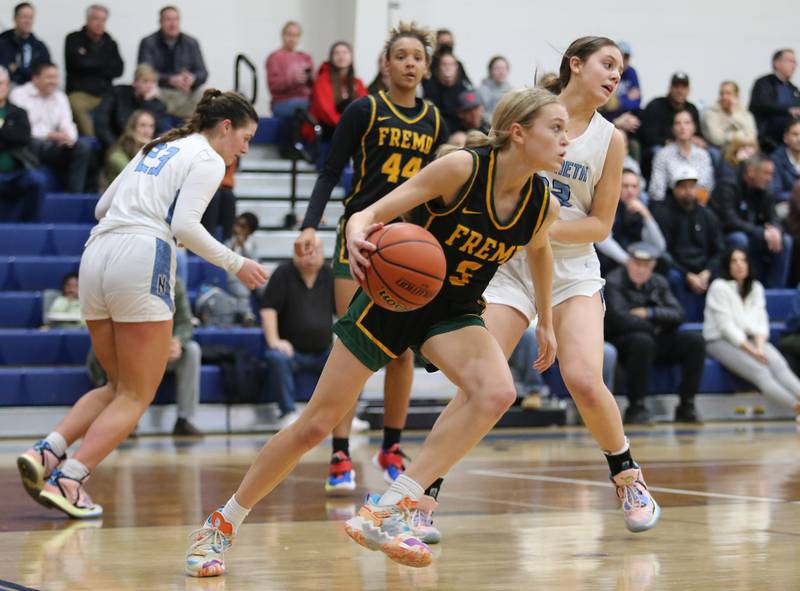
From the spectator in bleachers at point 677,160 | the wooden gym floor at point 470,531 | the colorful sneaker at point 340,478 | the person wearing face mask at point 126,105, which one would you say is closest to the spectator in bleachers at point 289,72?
the person wearing face mask at point 126,105

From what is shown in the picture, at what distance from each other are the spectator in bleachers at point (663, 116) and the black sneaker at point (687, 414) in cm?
387

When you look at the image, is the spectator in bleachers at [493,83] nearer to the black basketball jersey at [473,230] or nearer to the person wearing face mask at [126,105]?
the person wearing face mask at [126,105]

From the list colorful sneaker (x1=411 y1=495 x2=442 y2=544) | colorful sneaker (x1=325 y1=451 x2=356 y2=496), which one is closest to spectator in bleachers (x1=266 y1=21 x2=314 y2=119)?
colorful sneaker (x1=325 y1=451 x2=356 y2=496)

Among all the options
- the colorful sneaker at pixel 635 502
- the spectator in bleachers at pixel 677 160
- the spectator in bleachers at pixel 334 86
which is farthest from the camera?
the spectator in bleachers at pixel 677 160

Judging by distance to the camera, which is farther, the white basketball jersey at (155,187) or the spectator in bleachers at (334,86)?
the spectator in bleachers at (334,86)

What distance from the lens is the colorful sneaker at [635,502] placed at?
4.64m

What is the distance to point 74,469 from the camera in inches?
210

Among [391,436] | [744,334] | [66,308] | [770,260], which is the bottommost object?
[744,334]

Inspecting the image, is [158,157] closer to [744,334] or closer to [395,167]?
[395,167]

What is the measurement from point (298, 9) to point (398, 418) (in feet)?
31.0

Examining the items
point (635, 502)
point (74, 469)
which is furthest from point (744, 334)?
point (74, 469)

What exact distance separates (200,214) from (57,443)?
1301 millimetres

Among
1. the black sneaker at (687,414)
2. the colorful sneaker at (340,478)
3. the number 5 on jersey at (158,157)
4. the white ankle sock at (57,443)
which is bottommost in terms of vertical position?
the black sneaker at (687,414)

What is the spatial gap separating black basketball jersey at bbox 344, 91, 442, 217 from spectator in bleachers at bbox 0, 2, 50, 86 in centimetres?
754
